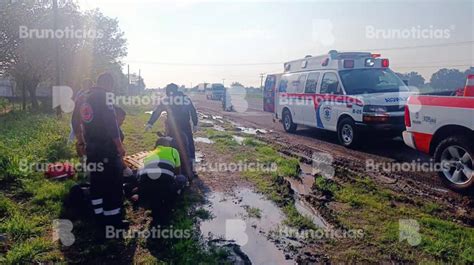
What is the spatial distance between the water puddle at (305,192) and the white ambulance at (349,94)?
2258 millimetres

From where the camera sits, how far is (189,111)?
6980 mm

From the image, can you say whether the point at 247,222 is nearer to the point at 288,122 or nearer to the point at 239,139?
the point at 239,139

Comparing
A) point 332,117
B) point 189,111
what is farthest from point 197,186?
point 332,117

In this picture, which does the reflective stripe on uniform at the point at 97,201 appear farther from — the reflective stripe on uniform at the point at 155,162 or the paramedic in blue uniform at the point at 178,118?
the paramedic in blue uniform at the point at 178,118

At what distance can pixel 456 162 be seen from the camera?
556 centimetres

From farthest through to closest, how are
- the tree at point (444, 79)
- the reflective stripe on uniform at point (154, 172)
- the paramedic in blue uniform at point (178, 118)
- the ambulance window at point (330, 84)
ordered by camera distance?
the tree at point (444, 79) → the ambulance window at point (330, 84) → the paramedic in blue uniform at point (178, 118) → the reflective stripe on uniform at point (154, 172)

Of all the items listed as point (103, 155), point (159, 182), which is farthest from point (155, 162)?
point (103, 155)

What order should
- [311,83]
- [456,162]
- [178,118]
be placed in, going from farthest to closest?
[311,83] < [178,118] < [456,162]

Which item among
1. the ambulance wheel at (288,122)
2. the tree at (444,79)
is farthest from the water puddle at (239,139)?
the tree at (444,79)

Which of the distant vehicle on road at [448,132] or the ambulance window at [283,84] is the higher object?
the ambulance window at [283,84]

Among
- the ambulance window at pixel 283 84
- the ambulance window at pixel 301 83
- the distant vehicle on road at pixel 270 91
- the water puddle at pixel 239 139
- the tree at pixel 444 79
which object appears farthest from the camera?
the tree at pixel 444 79

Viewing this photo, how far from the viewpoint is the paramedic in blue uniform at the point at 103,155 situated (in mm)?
4332

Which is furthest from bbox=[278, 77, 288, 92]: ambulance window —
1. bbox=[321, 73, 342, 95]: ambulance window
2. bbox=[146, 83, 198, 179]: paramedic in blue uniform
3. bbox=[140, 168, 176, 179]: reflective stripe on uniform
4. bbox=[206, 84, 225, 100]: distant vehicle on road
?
bbox=[206, 84, 225, 100]: distant vehicle on road

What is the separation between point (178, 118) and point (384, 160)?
4.89 metres
